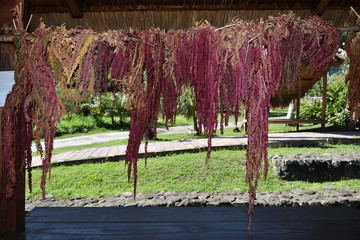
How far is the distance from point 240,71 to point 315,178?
356 cm

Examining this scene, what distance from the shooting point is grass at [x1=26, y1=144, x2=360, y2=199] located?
11.6ft

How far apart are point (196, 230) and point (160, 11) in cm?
195

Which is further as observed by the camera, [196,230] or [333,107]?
[333,107]

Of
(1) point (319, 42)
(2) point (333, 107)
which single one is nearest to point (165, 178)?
(1) point (319, 42)

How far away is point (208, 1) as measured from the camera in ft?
7.56

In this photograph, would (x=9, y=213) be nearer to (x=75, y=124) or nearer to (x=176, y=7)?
(x=176, y=7)

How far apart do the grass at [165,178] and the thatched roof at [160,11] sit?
2224 mm

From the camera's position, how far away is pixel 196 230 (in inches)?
60.5

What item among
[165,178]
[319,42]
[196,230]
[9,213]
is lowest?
[165,178]

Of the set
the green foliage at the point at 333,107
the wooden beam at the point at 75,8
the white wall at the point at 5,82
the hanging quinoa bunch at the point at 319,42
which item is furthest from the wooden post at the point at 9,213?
the green foliage at the point at 333,107

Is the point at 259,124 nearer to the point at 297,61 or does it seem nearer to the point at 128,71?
the point at 297,61

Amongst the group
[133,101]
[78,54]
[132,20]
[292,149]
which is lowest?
[292,149]

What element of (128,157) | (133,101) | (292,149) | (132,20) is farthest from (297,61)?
(292,149)

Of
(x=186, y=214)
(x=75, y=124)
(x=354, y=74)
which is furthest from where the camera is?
(x=75, y=124)
